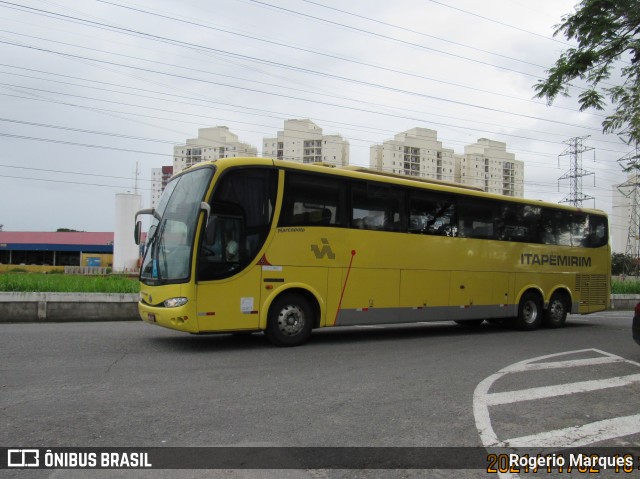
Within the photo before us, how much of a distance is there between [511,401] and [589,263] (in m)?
10.8

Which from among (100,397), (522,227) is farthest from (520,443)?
(522,227)

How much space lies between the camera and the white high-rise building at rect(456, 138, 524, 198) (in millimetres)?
55438

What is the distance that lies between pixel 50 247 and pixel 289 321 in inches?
1977

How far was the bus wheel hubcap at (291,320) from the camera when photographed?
916 cm

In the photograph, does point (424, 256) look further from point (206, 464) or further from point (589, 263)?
point (206, 464)

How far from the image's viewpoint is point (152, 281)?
887cm

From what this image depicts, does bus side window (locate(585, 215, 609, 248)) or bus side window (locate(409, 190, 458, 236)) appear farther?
bus side window (locate(585, 215, 609, 248))

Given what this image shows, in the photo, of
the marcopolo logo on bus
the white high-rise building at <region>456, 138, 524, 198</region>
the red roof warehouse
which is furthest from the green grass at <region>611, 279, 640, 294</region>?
the red roof warehouse

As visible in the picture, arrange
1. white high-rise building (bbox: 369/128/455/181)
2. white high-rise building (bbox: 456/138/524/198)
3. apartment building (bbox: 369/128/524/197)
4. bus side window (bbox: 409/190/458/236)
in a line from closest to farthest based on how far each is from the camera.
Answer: bus side window (bbox: 409/190/458/236)
white high-rise building (bbox: 369/128/455/181)
apartment building (bbox: 369/128/524/197)
white high-rise building (bbox: 456/138/524/198)

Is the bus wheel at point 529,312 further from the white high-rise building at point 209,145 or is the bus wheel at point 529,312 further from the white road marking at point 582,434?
the white high-rise building at point 209,145

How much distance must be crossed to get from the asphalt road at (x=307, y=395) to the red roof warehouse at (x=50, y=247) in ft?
153

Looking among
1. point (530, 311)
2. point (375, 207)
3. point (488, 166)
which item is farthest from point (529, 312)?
point (488, 166)

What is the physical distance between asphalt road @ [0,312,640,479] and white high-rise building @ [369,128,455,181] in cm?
4111

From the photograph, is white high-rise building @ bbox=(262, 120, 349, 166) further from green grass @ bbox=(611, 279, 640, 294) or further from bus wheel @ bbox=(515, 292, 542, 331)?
bus wheel @ bbox=(515, 292, 542, 331)
